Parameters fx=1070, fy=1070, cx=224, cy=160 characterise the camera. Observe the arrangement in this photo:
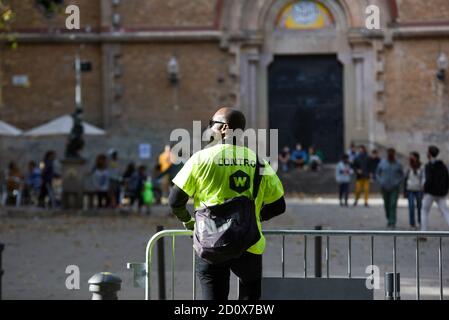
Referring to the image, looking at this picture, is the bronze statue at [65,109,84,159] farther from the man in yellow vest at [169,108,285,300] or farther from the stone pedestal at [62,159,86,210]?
the man in yellow vest at [169,108,285,300]

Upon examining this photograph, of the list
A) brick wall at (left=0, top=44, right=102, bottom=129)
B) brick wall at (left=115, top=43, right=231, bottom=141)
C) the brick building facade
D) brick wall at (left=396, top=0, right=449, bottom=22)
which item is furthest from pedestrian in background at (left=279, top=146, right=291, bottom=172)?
brick wall at (left=0, top=44, right=102, bottom=129)

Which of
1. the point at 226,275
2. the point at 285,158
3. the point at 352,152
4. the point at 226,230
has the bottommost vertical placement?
the point at 226,275

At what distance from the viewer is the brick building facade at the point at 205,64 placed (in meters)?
36.9

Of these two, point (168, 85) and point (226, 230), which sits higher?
point (168, 85)

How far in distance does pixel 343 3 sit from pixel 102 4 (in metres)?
8.43

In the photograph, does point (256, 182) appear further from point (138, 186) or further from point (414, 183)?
point (138, 186)

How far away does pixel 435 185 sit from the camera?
61.7ft

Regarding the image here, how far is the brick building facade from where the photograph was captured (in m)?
36.9

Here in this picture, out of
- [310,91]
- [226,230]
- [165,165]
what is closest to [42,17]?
[310,91]

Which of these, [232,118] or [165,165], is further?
[165,165]

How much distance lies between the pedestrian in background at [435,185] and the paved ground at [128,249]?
62.9 inches

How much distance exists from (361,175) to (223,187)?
2160 centimetres

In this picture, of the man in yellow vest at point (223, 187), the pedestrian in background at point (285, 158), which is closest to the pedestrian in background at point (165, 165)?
the pedestrian in background at point (285, 158)
